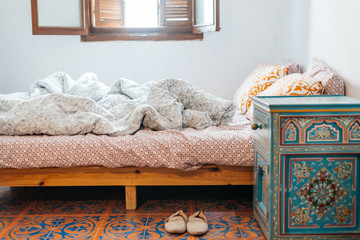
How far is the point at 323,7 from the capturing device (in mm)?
3213

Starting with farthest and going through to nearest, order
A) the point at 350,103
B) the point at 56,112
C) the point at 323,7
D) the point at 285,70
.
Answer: the point at 285,70, the point at 323,7, the point at 56,112, the point at 350,103

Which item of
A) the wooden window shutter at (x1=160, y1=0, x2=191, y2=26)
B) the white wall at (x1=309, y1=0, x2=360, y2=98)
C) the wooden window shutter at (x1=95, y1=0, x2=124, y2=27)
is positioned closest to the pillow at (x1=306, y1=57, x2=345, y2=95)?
the white wall at (x1=309, y1=0, x2=360, y2=98)

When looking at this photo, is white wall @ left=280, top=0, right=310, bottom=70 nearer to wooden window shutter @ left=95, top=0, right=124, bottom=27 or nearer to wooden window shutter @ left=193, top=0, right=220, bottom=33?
wooden window shutter @ left=193, top=0, right=220, bottom=33

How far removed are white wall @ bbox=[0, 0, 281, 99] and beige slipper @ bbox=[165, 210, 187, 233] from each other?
2688mm

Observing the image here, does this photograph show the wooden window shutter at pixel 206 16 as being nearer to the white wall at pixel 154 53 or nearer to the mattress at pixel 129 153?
the white wall at pixel 154 53

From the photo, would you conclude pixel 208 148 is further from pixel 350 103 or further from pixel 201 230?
pixel 350 103

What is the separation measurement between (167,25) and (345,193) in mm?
3306

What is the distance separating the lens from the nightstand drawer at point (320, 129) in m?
1.98

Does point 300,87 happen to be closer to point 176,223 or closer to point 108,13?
point 176,223

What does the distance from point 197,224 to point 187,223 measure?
0.22 feet

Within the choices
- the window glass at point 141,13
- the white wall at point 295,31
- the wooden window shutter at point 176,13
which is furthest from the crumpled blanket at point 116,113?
the window glass at point 141,13

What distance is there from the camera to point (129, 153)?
99.4 inches

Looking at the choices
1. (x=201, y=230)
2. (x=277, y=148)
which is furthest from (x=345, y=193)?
(x=201, y=230)

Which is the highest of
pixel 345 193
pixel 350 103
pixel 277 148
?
pixel 350 103
